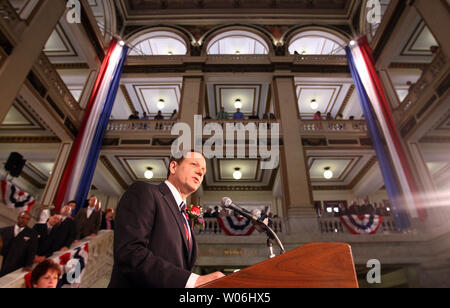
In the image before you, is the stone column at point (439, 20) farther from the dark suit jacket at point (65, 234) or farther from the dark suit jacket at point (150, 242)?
the dark suit jacket at point (65, 234)

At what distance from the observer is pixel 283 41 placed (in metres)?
12.6

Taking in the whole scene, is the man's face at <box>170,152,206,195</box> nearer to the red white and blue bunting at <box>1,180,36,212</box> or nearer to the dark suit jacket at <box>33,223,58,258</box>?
the dark suit jacket at <box>33,223,58,258</box>

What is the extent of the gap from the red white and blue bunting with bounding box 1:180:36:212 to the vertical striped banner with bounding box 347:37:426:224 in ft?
34.8

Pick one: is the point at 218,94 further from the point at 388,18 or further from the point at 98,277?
the point at 98,277

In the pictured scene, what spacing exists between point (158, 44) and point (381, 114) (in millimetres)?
11797

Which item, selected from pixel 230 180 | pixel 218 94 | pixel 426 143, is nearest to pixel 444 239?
pixel 426 143

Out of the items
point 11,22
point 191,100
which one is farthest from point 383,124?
point 11,22

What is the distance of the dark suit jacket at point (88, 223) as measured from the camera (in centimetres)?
535

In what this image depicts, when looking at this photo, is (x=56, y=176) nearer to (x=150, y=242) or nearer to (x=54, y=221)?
(x=54, y=221)

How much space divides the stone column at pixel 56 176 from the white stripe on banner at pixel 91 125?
32.5 inches

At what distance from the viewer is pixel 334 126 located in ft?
36.0

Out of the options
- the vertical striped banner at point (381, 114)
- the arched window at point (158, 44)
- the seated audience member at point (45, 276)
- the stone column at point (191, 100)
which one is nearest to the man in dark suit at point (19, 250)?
the seated audience member at point (45, 276)

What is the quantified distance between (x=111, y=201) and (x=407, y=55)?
15921 mm

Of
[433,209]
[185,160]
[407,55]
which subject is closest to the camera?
Answer: [185,160]
